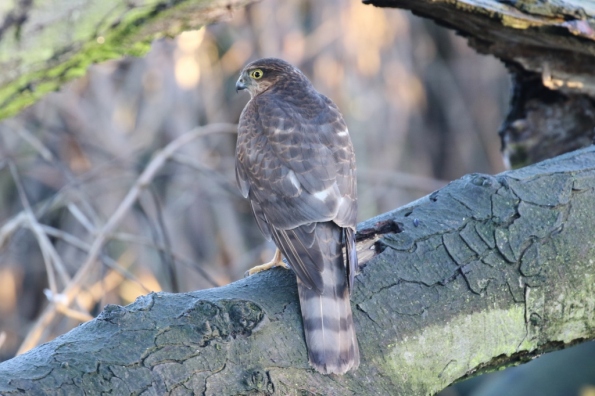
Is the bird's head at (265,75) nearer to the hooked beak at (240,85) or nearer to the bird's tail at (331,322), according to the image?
the hooked beak at (240,85)

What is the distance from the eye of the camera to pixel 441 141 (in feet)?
23.4

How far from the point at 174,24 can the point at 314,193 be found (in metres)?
0.86

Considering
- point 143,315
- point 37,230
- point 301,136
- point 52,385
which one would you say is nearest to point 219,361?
point 143,315

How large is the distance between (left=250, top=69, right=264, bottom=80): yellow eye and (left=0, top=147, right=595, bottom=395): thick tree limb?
1.34m

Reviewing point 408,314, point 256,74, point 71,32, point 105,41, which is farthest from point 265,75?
point 408,314

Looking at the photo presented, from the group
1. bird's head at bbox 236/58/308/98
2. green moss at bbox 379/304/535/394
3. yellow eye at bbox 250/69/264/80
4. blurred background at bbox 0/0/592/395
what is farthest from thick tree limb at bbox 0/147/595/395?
blurred background at bbox 0/0/592/395

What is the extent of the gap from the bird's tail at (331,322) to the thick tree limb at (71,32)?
1090 millimetres

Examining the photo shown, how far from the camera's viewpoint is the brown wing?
251 cm

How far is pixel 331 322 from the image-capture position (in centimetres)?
214

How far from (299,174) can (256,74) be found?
Answer: 3.67 ft

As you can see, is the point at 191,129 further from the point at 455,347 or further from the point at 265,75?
the point at 455,347

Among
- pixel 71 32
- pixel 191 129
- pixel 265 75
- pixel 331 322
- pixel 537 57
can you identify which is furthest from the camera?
pixel 191 129

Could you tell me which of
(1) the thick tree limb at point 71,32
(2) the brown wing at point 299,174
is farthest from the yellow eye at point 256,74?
(1) the thick tree limb at point 71,32

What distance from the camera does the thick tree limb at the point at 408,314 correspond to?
1.90 meters
